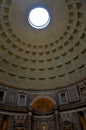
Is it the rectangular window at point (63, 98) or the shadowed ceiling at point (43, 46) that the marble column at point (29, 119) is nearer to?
the shadowed ceiling at point (43, 46)

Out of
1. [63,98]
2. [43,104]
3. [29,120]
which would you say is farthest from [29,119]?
[63,98]

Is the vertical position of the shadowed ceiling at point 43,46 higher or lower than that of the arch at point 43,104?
higher

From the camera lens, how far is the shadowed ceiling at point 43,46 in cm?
2339

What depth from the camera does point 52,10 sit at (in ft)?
79.3

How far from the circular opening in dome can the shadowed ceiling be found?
0.94 m

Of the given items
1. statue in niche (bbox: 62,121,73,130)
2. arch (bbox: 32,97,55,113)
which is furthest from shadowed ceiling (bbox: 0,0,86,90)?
statue in niche (bbox: 62,121,73,130)

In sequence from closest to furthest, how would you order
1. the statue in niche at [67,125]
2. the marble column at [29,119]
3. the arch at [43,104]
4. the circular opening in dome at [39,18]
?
the statue in niche at [67,125], the marble column at [29,119], the arch at [43,104], the circular opening in dome at [39,18]

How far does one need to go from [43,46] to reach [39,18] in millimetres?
5674

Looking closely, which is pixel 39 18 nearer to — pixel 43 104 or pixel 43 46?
pixel 43 46

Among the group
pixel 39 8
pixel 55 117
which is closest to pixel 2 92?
pixel 55 117

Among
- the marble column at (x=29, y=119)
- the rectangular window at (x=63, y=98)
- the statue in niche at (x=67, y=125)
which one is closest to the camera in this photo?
the statue in niche at (x=67, y=125)

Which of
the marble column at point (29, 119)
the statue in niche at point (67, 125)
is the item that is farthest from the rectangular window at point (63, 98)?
the marble column at point (29, 119)

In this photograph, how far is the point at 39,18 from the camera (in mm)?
Result: 28594

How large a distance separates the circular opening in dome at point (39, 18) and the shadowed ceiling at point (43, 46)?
0.94 meters
